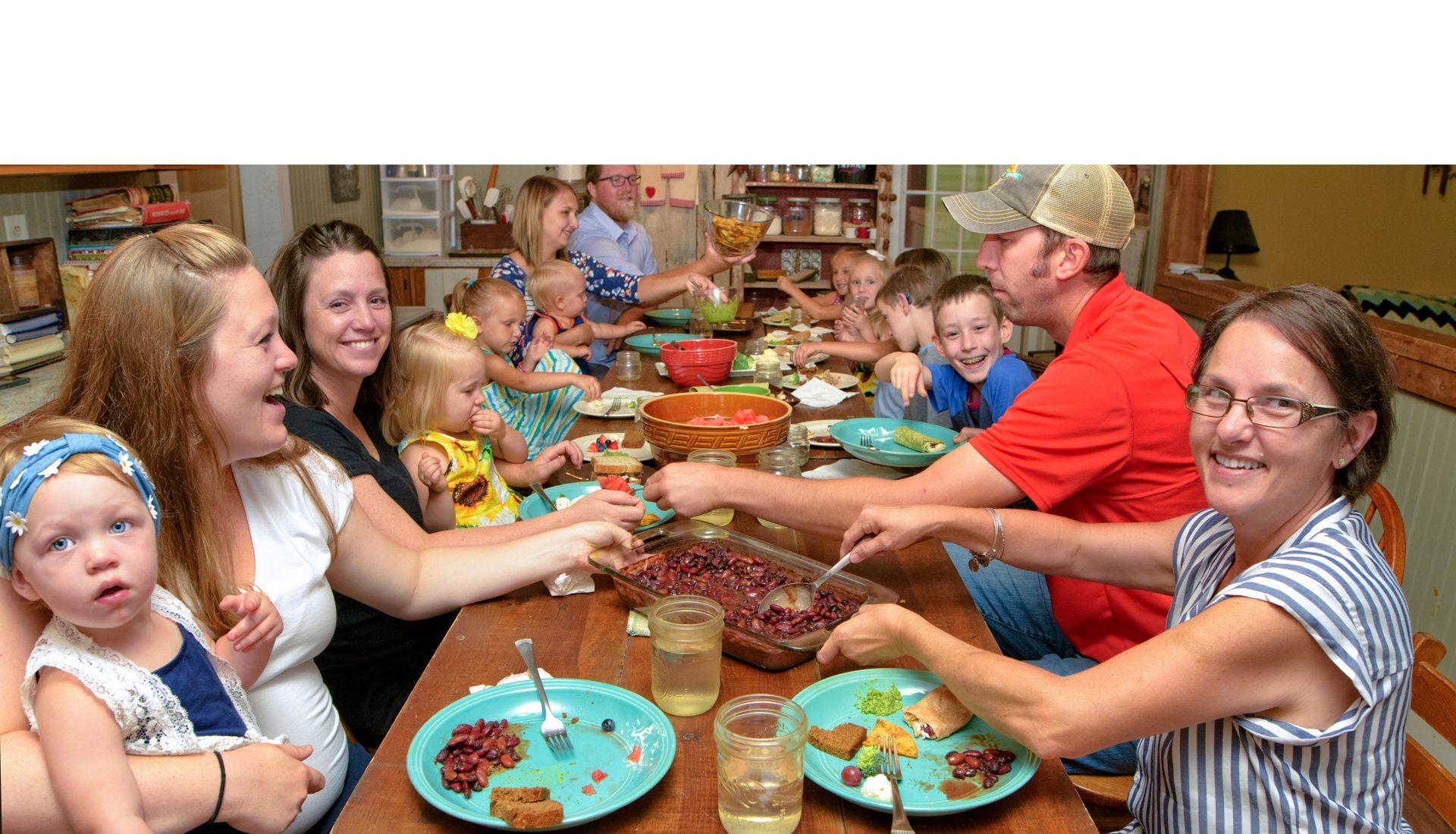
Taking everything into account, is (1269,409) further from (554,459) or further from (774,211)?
(774,211)

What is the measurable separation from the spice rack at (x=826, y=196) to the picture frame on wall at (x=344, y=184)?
3147 mm

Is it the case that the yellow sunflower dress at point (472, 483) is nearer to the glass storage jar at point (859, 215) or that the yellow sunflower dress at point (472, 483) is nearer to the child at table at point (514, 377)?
the child at table at point (514, 377)

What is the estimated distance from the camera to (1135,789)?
1687mm

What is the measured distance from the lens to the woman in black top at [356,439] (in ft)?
6.93

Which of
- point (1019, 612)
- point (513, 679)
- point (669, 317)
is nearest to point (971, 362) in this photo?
point (1019, 612)

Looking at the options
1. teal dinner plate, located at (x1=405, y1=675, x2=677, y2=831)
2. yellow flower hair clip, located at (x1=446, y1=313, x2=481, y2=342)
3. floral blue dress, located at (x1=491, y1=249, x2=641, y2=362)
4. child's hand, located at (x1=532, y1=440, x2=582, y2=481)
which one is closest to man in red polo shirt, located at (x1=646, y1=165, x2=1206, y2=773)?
child's hand, located at (x1=532, y1=440, x2=582, y2=481)

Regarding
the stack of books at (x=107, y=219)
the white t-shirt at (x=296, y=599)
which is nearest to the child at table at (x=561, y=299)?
the stack of books at (x=107, y=219)

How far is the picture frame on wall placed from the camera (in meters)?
7.26

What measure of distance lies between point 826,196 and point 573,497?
6465 mm

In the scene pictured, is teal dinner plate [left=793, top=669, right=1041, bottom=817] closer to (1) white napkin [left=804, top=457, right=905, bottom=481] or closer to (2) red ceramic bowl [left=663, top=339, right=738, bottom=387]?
(1) white napkin [left=804, top=457, right=905, bottom=481]
